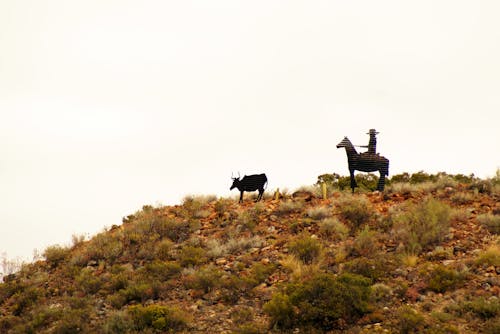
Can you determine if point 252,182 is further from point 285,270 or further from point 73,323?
point 73,323

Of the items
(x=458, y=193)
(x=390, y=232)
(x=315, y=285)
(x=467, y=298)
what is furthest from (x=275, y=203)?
(x=467, y=298)

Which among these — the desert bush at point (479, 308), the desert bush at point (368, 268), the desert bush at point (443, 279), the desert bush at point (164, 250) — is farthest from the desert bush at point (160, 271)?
the desert bush at point (479, 308)

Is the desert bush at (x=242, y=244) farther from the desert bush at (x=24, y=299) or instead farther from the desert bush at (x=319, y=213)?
the desert bush at (x=24, y=299)

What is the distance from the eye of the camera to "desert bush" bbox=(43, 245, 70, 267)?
22.2m

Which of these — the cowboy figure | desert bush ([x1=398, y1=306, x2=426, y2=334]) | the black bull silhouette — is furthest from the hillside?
the cowboy figure

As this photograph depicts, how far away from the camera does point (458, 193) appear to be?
2236 cm

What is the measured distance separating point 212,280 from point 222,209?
704 centimetres

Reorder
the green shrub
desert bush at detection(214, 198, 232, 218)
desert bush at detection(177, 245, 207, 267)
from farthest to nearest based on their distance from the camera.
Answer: desert bush at detection(214, 198, 232, 218)
desert bush at detection(177, 245, 207, 267)
the green shrub

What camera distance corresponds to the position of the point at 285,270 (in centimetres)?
1744

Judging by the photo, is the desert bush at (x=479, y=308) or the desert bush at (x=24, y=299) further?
the desert bush at (x=24, y=299)

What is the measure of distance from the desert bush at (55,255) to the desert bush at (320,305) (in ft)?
35.8

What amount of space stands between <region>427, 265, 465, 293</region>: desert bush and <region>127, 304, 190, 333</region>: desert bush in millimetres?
6701

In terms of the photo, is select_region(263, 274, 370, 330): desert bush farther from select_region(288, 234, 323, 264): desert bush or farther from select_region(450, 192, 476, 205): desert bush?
select_region(450, 192, 476, 205): desert bush

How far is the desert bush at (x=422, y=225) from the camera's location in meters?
18.1
